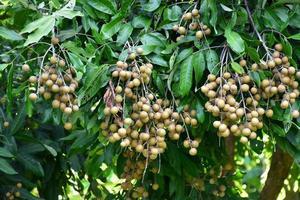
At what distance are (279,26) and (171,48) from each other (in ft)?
0.76

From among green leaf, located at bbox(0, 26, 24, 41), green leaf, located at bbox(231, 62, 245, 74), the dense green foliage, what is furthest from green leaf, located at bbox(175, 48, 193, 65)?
green leaf, located at bbox(0, 26, 24, 41)

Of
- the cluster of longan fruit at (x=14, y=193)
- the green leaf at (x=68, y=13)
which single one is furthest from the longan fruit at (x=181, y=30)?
the cluster of longan fruit at (x=14, y=193)

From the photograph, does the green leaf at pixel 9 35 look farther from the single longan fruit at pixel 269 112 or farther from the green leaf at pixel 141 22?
the single longan fruit at pixel 269 112

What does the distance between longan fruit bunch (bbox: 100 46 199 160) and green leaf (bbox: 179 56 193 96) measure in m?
0.05

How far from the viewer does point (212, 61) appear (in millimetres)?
1260

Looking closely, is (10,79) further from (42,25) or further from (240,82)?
(240,82)

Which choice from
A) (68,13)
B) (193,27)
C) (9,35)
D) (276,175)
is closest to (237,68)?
Answer: (193,27)

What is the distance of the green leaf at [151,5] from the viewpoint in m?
1.33

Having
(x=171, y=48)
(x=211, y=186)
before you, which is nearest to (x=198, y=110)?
(x=171, y=48)

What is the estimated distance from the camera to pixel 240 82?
1227 millimetres

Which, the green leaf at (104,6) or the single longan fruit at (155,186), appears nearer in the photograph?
the green leaf at (104,6)

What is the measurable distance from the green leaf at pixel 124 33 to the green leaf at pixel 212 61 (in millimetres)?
171

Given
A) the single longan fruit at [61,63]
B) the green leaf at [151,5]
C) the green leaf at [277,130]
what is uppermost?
the green leaf at [151,5]

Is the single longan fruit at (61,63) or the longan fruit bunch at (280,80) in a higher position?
the single longan fruit at (61,63)
